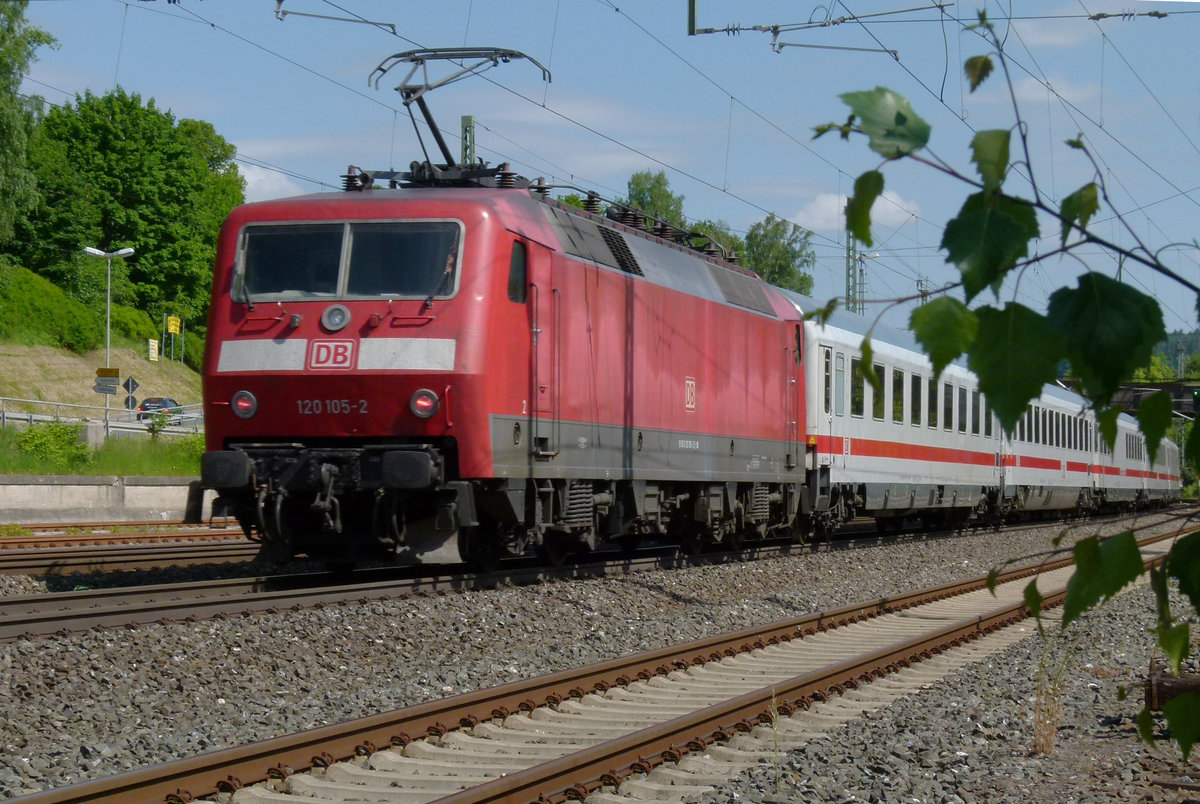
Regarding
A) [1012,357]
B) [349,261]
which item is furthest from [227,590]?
[1012,357]

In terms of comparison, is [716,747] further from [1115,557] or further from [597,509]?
[597,509]

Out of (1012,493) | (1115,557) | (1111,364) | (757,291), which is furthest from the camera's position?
(1012,493)

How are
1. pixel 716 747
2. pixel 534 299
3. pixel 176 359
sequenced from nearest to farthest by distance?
pixel 716 747
pixel 534 299
pixel 176 359

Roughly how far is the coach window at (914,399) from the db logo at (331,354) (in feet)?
42.9

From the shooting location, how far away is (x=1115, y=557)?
172 centimetres

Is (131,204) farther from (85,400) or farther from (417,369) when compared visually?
(417,369)

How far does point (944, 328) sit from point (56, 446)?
97.7ft

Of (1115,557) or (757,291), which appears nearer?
(1115,557)

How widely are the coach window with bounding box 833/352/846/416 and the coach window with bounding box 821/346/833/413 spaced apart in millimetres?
98

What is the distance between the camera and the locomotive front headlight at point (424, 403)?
10.8m

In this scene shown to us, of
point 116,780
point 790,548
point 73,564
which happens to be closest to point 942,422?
point 790,548

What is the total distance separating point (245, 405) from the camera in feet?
36.8

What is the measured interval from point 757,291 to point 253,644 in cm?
1062

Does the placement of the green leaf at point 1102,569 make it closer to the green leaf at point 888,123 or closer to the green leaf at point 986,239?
the green leaf at point 986,239
